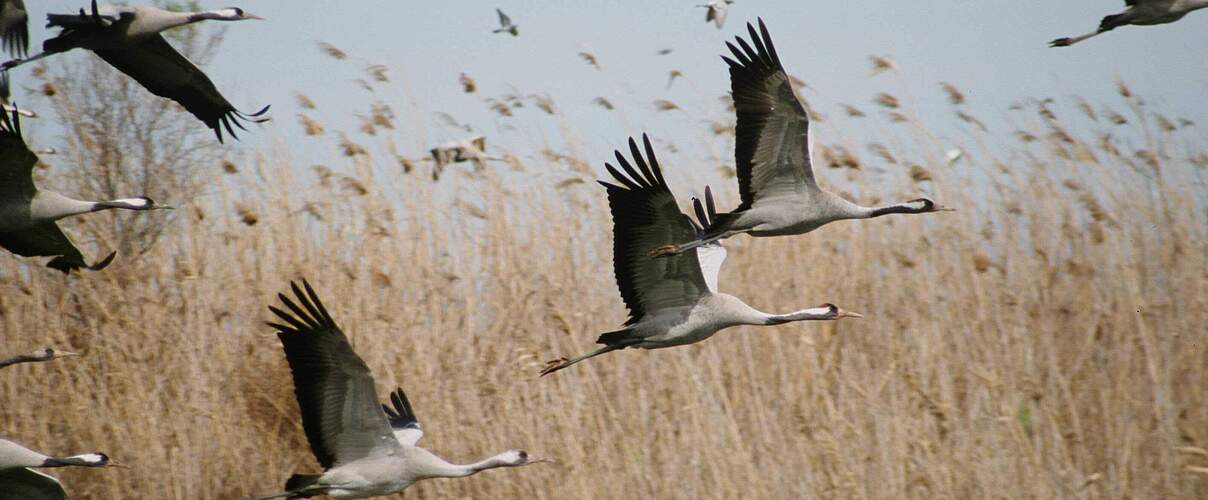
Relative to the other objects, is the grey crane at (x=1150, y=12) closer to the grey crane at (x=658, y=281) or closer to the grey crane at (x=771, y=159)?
the grey crane at (x=771, y=159)

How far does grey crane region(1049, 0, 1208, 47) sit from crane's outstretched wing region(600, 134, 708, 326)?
1887mm

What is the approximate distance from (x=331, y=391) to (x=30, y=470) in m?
Result: 1.38

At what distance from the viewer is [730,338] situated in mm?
6512

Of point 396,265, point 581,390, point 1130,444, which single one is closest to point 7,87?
point 396,265

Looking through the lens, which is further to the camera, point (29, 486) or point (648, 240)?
point (29, 486)

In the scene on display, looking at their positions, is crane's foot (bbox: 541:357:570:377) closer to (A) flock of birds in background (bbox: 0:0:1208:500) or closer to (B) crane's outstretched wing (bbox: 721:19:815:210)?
(A) flock of birds in background (bbox: 0:0:1208:500)

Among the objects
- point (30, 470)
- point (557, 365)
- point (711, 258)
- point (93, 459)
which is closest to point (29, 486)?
point (30, 470)

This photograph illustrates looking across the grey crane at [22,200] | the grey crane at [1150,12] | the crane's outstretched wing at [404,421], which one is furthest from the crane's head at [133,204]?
the grey crane at [1150,12]

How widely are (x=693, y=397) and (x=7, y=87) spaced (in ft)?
12.0

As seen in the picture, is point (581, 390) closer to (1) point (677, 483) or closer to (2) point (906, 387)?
(1) point (677, 483)

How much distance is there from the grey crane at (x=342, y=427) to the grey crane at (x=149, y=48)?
133 centimetres

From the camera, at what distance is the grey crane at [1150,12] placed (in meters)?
4.96

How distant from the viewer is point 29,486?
5367 mm

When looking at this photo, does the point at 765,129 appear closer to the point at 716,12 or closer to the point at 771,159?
the point at 771,159
